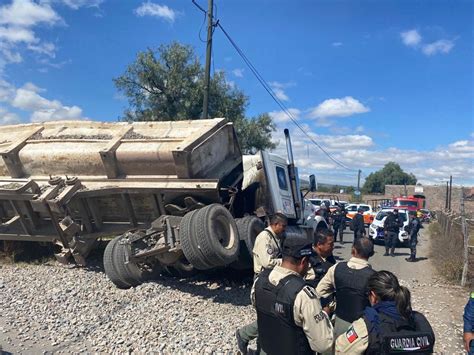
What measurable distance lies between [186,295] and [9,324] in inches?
92.8

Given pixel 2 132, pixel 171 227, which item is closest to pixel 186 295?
pixel 171 227

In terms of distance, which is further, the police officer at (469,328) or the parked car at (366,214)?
the parked car at (366,214)

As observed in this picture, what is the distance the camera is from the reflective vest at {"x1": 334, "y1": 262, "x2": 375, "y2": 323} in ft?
10.6

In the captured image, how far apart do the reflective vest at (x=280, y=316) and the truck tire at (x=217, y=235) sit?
270cm

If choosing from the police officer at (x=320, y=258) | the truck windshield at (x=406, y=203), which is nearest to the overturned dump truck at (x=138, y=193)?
the police officer at (x=320, y=258)

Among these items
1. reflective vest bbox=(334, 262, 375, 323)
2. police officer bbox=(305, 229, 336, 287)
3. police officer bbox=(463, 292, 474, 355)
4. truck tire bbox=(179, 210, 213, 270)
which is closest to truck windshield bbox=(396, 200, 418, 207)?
truck tire bbox=(179, 210, 213, 270)

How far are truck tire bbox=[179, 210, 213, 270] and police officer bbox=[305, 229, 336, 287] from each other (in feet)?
6.18

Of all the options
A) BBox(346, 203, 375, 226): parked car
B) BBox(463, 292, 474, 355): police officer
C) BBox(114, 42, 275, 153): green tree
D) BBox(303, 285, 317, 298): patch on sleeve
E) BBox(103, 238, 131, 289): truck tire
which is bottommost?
BBox(346, 203, 375, 226): parked car

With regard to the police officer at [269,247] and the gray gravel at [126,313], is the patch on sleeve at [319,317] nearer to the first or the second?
the police officer at [269,247]

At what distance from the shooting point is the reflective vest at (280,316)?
267cm

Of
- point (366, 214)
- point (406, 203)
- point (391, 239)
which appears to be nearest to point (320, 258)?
point (391, 239)

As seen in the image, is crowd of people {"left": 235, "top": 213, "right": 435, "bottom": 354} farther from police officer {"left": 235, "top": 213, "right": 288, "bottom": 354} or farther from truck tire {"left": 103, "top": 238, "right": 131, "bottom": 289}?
truck tire {"left": 103, "top": 238, "right": 131, "bottom": 289}

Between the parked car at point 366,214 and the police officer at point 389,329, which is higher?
the police officer at point 389,329

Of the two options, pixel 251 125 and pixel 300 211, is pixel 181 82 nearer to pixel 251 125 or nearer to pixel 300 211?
pixel 251 125
